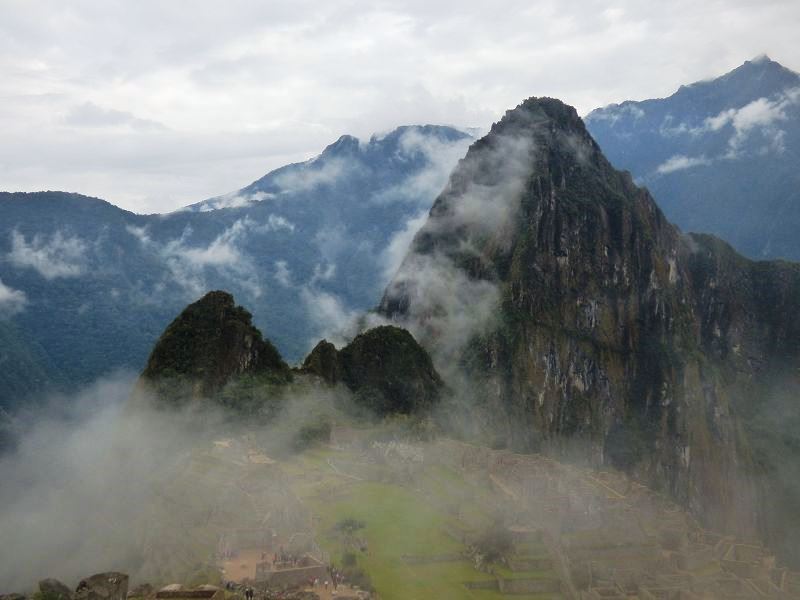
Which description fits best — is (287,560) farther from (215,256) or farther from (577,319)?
(215,256)

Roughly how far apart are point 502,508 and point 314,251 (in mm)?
90165

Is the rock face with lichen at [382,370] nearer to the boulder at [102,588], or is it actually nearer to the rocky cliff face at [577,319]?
the rocky cliff face at [577,319]

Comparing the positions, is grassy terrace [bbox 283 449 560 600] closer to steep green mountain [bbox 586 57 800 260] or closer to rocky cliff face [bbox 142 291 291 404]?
rocky cliff face [bbox 142 291 291 404]

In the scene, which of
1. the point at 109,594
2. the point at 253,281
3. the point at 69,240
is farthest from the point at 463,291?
the point at 109,594

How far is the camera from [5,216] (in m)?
75.1

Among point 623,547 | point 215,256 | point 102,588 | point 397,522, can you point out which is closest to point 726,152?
point 215,256

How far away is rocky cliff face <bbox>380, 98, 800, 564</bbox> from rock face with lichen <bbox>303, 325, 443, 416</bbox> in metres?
19.5

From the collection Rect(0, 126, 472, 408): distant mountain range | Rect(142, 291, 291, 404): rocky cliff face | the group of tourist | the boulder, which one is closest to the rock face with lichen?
Rect(142, 291, 291, 404): rocky cliff face

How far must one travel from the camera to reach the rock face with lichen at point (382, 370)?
197 feet

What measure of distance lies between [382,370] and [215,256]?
44.2 metres

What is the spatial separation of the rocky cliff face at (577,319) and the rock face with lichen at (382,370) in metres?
19.5

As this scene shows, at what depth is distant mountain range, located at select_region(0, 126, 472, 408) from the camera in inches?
2712

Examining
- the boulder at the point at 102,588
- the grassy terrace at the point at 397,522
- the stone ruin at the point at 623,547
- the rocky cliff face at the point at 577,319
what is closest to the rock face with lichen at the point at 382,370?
the grassy terrace at the point at 397,522

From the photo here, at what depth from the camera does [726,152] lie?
168 meters
